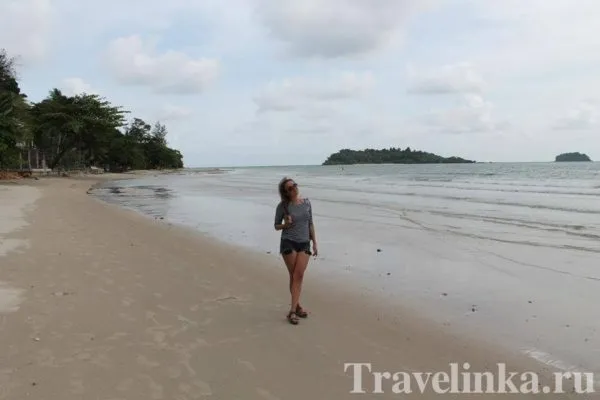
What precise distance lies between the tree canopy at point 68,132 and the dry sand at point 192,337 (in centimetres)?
3332

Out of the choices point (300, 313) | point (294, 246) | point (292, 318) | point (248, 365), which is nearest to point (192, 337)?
point (248, 365)

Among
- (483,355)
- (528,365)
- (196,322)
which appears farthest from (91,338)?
(528,365)

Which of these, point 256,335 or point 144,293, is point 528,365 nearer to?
point 256,335

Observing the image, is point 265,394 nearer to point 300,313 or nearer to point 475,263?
point 300,313

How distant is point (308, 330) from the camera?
5.67m

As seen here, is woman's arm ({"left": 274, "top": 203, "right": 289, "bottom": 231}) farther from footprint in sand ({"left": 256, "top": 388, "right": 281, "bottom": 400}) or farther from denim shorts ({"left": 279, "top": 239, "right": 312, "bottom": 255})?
footprint in sand ({"left": 256, "top": 388, "right": 281, "bottom": 400})

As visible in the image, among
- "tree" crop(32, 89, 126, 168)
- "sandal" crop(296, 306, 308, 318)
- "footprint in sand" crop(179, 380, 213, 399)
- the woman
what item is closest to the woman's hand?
the woman

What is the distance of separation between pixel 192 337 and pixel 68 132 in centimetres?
5897

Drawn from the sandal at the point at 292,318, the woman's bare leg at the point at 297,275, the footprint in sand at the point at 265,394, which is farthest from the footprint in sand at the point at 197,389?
the woman's bare leg at the point at 297,275

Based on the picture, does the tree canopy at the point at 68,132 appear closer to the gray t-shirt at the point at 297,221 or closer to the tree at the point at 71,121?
the tree at the point at 71,121

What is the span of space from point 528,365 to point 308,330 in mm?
2328

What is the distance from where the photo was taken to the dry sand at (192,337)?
4.18 meters

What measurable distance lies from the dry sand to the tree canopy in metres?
33.3

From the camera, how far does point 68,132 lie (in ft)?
188
